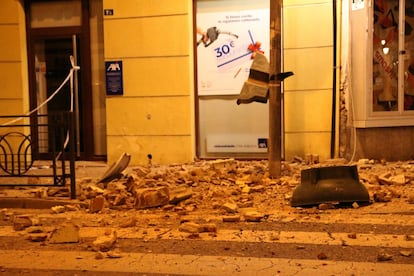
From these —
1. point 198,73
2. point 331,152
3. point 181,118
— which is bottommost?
point 331,152

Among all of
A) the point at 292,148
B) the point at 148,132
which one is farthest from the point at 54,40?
the point at 292,148

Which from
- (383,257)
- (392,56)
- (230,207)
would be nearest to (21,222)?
(230,207)

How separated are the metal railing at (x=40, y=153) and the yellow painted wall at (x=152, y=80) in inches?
51.3

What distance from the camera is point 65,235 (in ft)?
16.9

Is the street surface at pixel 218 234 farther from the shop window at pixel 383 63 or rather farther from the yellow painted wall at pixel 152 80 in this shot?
the yellow painted wall at pixel 152 80

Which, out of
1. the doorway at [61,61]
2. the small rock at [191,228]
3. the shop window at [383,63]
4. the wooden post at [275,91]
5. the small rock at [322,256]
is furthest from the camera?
the doorway at [61,61]

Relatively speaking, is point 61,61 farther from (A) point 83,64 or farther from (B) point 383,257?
(B) point 383,257

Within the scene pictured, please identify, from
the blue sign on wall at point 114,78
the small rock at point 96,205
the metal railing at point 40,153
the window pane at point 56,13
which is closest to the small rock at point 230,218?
the small rock at point 96,205

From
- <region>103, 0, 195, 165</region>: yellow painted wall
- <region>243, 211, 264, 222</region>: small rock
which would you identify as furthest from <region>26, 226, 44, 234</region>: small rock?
<region>103, 0, 195, 165</region>: yellow painted wall

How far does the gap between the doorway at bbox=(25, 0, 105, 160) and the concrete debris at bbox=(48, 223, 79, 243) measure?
5349mm

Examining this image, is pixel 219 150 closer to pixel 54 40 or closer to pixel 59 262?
pixel 54 40

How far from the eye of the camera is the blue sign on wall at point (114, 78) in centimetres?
996

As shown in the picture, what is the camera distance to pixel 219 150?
9938 millimetres

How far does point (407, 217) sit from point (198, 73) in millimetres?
5430
